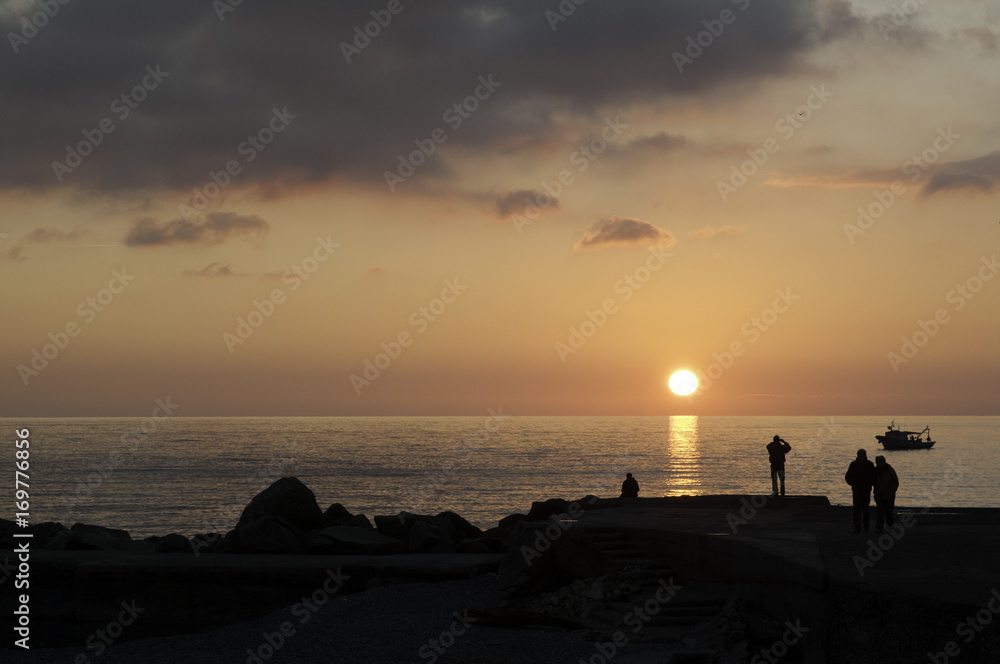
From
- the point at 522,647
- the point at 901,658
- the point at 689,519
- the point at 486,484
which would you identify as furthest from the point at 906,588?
the point at 486,484

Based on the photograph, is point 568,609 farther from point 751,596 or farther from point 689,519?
point 689,519

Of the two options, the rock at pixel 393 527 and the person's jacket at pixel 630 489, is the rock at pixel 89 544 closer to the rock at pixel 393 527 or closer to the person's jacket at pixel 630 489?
the rock at pixel 393 527

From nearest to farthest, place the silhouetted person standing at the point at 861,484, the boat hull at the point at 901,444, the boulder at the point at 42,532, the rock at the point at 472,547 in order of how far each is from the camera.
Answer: the silhouetted person standing at the point at 861,484 < the rock at the point at 472,547 < the boulder at the point at 42,532 < the boat hull at the point at 901,444

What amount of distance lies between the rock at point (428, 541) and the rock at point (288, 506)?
4.02 metres

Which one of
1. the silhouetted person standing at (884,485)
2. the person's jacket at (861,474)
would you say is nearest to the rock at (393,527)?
the person's jacket at (861,474)

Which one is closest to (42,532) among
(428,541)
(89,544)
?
(89,544)

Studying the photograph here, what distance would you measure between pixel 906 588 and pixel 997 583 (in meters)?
0.94

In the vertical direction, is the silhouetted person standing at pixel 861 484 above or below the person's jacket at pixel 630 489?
below

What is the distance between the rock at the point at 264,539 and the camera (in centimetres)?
2212

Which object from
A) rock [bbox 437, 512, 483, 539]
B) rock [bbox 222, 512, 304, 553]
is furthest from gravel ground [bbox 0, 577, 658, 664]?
rock [bbox 437, 512, 483, 539]

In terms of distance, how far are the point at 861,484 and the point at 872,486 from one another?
0.51m

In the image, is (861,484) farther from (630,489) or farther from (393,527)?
(393,527)

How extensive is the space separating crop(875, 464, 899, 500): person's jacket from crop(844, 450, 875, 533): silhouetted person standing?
0.13 metres

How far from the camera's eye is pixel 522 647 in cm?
1238
